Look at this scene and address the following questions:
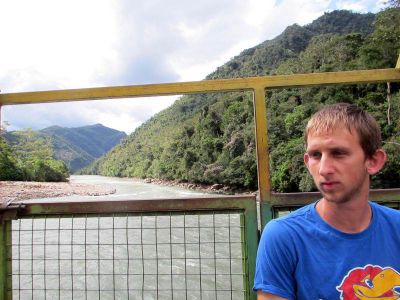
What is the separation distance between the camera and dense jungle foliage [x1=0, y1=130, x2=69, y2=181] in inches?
1724

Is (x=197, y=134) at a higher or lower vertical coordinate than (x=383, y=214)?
higher

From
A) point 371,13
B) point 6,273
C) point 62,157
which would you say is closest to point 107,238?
point 6,273

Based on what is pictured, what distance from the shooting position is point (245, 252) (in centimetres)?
154

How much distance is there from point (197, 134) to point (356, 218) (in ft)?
171

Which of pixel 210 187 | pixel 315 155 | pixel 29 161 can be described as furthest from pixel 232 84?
pixel 29 161

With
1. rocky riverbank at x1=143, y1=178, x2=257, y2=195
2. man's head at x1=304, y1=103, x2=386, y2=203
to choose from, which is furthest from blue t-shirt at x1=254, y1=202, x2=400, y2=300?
rocky riverbank at x1=143, y1=178, x2=257, y2=195

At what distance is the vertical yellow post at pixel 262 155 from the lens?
4.95 feet

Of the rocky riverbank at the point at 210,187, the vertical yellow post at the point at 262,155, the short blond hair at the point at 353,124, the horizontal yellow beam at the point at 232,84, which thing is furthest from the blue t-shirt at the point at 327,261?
the rocky riverbank at the point at 210,187

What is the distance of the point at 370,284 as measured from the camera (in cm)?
101

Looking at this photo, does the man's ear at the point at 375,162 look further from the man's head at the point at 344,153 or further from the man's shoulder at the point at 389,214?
the man's shoulder at the point at 389,214

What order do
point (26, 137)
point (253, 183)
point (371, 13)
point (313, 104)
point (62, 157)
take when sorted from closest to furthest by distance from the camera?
point (313, 104)
point (253, 183)
point (26, 137)
point (371, 13)
point (62, 157)

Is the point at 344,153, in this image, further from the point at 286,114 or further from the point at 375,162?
the point at 286,114

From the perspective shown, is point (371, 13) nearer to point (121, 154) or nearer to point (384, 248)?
point (121, 154)

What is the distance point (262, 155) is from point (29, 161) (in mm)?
58238
